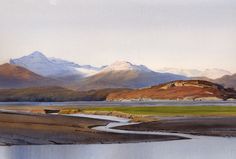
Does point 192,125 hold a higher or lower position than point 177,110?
lower

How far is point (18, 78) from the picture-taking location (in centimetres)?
282

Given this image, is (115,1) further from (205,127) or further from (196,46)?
(205,127)

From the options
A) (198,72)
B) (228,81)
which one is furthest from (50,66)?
(228,81)

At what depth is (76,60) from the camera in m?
2.88

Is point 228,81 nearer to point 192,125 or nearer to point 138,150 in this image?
point 192,125

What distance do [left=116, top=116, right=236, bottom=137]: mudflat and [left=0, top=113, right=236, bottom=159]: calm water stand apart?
6 centimetres

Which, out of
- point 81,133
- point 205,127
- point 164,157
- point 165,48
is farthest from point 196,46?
point 81,133

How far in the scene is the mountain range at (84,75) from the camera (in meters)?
2.83

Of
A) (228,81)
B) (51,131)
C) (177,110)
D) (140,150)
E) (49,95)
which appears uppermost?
(228,81)

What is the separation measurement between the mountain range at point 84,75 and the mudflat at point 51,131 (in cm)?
23

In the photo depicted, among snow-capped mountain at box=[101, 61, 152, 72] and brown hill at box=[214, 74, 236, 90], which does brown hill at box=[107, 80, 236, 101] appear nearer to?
brown hill at box=[214, 74, 236, 90]

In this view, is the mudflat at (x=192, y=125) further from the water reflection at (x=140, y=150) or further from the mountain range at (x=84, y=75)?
the mountain range at (x=84, y=75)

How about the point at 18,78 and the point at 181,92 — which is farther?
the point at 181,92

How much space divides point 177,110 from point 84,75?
71cm
